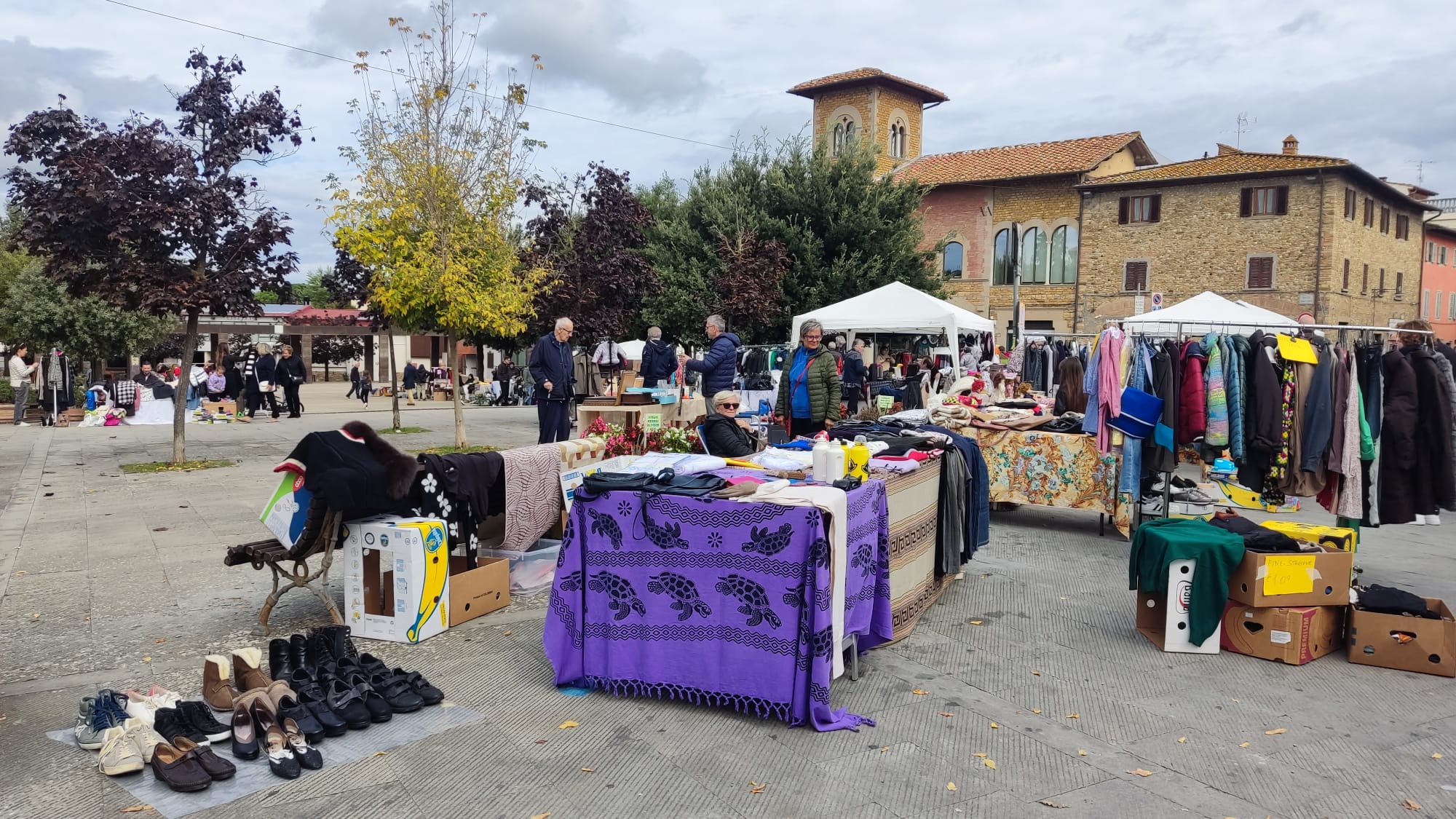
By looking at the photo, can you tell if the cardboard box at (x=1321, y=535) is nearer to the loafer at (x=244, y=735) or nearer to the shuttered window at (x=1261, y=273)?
the loafer at (x=244, y=735)

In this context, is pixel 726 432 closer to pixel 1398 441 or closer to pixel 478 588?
pixel 478 588

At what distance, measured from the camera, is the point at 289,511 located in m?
4.95

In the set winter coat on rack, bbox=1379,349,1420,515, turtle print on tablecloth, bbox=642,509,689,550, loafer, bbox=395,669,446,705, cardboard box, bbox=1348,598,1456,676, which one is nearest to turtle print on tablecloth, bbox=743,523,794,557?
turtle print on tablecloth, bbox=642,509,689,550

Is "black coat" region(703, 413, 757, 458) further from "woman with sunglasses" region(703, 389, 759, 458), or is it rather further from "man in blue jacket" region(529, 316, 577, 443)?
"man in blue jacket" region(529, 316, 577, 443)

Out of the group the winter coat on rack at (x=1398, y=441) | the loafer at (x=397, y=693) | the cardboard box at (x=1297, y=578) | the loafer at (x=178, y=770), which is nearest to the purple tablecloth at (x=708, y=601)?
the loafer at (x=397, y=693)

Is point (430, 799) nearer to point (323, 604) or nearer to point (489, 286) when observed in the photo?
point (323, 604)

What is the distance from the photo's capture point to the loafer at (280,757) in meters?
3.47

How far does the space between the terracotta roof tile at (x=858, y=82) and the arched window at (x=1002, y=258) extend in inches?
275

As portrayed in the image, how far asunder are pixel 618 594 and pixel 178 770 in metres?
1.80

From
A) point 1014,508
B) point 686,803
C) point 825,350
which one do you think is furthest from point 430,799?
point 1014,508

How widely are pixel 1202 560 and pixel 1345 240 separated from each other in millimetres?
31437

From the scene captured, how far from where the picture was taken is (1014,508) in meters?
9.27

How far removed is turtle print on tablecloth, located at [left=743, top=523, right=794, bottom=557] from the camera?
392 centimetres

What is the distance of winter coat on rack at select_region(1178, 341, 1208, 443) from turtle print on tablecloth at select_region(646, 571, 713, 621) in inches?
167
